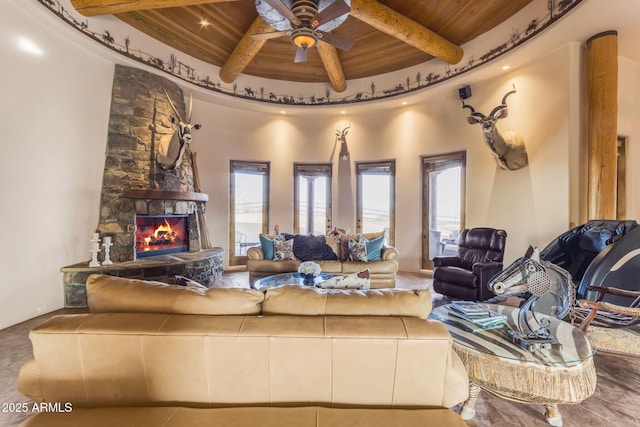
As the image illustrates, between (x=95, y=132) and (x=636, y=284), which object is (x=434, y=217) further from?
(x=95, y=132)

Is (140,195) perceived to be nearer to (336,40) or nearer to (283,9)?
(283,9)

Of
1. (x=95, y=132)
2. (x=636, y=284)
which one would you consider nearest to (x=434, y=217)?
(x=636, y=284)

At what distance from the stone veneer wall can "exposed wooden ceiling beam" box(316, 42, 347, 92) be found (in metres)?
2.82

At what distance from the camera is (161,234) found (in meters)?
4.89

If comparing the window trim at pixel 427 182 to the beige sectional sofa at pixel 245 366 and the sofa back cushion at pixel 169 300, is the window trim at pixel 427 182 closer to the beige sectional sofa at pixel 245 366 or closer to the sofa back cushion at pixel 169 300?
the beige sectional sofa at pixel 245 366

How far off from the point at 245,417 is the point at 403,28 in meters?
4.85

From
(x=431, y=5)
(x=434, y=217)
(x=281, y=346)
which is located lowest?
(x=281, y=346)

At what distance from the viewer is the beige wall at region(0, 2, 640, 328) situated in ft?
10.1

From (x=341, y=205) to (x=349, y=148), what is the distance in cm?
135

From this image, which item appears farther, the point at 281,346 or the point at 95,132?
the point at 95,132

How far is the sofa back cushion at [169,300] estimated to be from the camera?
1.27m

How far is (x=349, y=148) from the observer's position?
6.37m

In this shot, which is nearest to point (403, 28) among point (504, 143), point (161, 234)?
point (504, 143)

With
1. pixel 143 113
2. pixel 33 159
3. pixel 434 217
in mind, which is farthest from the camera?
pixel 434 217
